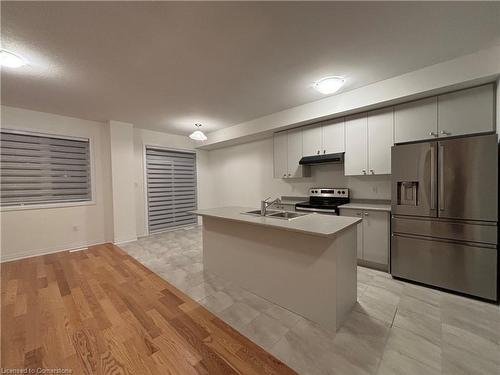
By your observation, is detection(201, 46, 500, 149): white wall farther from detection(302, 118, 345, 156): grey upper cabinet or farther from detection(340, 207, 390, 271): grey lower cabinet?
detection(340, 207, 390, 271): grey lower cabinet

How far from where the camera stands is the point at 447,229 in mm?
2318

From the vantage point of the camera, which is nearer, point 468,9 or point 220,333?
point 468,9

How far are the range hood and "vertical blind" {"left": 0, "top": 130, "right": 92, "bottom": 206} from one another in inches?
177

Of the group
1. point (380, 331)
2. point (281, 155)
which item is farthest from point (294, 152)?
point (380, 331)

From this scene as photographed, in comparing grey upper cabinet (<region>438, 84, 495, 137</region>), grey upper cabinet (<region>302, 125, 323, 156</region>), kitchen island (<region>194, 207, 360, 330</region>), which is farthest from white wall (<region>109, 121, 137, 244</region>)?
grey upper cabinet (<region>438, 84, 495, 137</region>)

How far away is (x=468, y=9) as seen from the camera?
1610 mm

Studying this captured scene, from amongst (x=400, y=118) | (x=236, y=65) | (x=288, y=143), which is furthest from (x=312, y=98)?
(x=236, y=65)

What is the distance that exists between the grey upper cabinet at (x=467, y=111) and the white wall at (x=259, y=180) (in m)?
1.03

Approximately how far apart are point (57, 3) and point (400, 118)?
3.73m

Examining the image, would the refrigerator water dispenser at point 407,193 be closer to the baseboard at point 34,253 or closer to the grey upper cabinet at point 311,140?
the grey upper cabinet at point 311,140

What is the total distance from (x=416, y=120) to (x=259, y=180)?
3195 mm

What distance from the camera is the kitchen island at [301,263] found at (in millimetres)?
1777

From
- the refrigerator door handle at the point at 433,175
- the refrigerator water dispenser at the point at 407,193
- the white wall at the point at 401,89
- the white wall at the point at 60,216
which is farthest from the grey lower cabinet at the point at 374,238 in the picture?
the white wall at the point at 60,216

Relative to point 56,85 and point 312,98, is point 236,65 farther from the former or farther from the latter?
point 56,85
